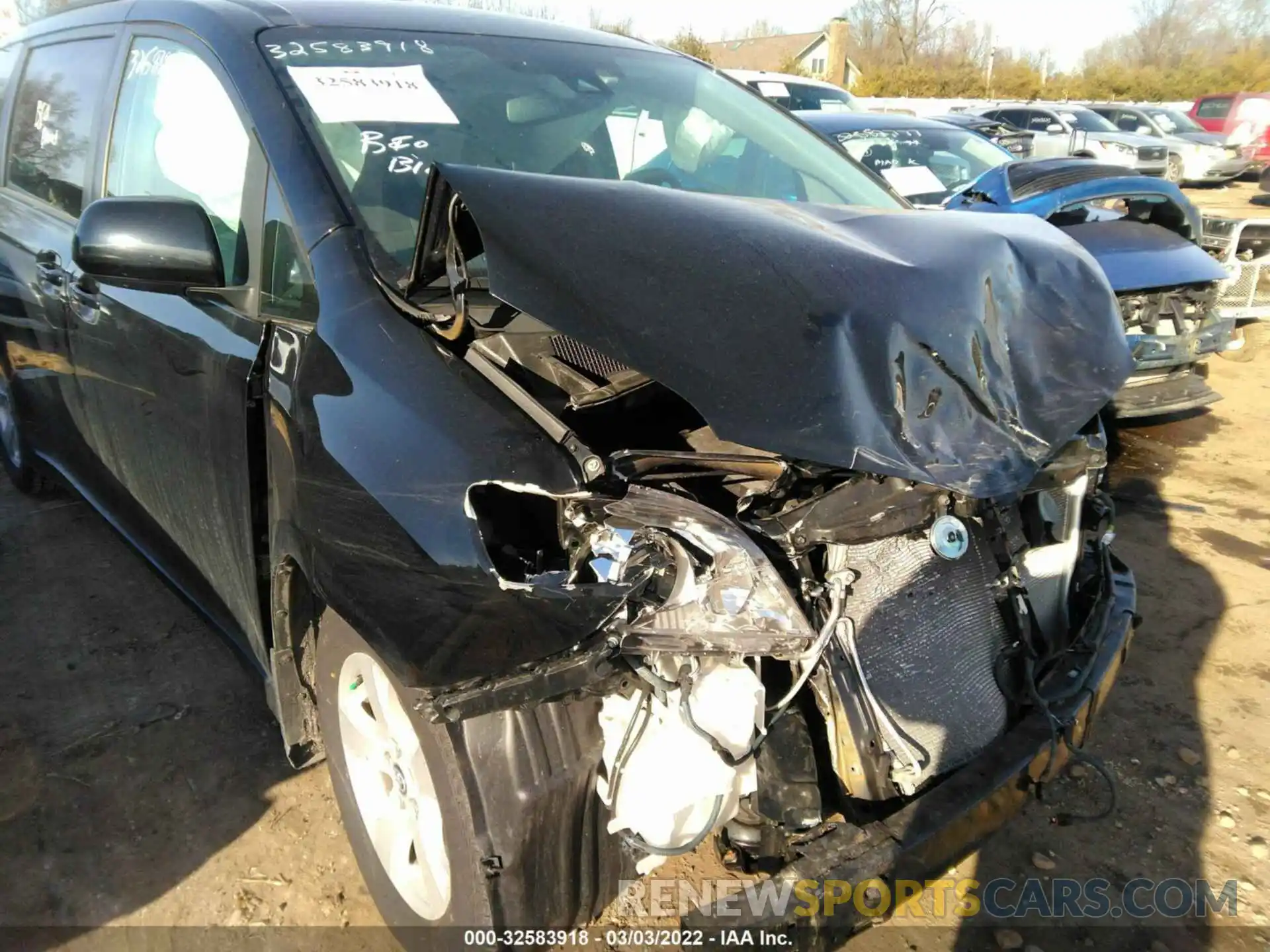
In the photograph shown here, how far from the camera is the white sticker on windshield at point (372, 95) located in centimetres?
211

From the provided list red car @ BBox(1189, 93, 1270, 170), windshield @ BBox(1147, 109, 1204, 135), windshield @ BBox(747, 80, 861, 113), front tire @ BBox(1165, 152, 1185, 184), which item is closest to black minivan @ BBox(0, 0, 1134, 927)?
windshield @ BBox(747, 80, 861, 113)

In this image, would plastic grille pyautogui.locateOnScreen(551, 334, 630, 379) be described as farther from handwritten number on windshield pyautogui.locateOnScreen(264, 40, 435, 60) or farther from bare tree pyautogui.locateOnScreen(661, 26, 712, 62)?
bare tree pyautogui.locateOnScreen(661, 26, 712, 62)

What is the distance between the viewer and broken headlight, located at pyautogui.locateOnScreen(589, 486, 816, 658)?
144 cm

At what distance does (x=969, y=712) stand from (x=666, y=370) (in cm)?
91

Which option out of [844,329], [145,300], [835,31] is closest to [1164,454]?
[844,329]

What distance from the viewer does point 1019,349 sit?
74.7 inches

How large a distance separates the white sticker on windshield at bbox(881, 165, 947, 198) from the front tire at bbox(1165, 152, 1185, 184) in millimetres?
12729

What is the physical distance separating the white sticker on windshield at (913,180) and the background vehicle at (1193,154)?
11.9m

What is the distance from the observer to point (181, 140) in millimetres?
2408

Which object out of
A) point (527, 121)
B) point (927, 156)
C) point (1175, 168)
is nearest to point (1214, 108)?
point (1175, 168)

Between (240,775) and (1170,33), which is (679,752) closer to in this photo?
(240,775)

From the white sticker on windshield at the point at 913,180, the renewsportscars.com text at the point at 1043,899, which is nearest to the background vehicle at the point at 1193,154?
the white sticker on windshield at the point at 913,180

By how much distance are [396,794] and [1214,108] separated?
2793cm

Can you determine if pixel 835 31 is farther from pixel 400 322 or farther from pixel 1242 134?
pixel 400 322
